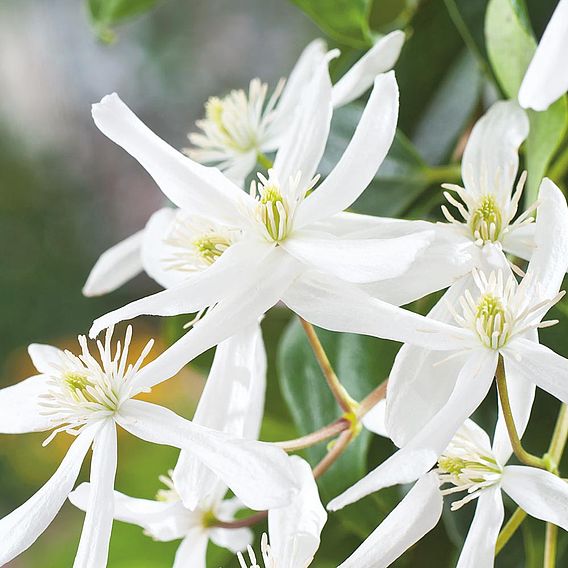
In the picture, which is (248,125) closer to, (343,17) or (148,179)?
(343,17)

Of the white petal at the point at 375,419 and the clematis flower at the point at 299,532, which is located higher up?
the white petal at the point at 375,419

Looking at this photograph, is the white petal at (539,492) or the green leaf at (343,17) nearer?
the white petal at (539,492)

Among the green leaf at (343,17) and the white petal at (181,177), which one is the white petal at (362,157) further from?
the green leaf at (343,17)

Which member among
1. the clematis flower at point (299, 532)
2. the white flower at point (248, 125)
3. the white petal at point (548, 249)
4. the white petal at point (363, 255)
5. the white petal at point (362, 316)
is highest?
the white flower at point (248, 125)

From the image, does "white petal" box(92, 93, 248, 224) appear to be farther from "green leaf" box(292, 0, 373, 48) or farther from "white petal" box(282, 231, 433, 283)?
"green leaf" box(292, 0, 373, 48)

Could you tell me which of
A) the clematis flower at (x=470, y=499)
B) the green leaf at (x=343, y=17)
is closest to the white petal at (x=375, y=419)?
the clematis flower at (x=470, y=499)

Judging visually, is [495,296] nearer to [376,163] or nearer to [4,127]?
[376,163]
